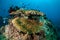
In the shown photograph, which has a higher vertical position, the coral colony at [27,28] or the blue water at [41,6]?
the blue water at [41,6]

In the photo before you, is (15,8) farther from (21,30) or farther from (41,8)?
(21,30)

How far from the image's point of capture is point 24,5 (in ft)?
13.3

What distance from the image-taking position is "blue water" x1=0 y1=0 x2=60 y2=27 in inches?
161

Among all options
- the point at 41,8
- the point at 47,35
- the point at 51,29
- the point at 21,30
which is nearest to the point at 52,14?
the point at 41,8

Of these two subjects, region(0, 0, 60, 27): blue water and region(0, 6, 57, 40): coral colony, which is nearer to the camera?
region(0, 6, 57, 40): coral colony

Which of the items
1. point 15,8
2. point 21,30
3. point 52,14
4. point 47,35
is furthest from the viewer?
point 52,14

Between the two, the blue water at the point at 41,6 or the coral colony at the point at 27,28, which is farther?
the blue water at the point at 41,6

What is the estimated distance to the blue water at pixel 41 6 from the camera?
13.4 ft


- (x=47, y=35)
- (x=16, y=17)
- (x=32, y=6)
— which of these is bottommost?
→ (x=47, y=35)

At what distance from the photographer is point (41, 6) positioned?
4.14 metres

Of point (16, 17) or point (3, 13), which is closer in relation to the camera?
point (16, 17)

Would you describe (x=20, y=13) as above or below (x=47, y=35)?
above

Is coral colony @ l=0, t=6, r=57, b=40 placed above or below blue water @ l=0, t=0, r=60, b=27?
below

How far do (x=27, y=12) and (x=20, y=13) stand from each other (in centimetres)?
16
